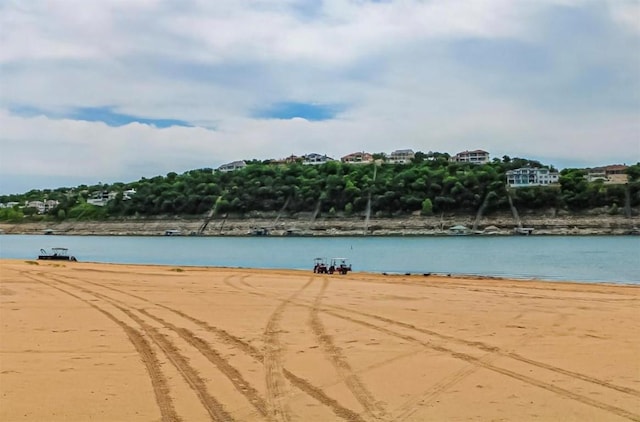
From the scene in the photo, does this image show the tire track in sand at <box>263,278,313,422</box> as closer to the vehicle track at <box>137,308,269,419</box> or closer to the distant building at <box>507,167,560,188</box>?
the vehicle track at <box>137,308,269,419</box>

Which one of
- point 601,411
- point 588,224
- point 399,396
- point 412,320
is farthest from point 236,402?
point 588,224

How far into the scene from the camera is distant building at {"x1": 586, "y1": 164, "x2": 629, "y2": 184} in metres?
126

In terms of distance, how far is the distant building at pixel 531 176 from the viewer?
136 m

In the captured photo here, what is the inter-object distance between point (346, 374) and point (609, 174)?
14769 cm

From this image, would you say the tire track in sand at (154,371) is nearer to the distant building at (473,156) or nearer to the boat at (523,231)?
the boat at (523,231)

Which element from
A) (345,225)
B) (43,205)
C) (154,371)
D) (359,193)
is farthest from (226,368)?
(43,205)

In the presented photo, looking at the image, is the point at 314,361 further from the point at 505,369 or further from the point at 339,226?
the point at 339,226

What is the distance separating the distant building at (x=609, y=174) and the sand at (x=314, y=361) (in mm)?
118080

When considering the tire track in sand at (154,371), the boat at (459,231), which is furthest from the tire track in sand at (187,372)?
the boat at (459,231)

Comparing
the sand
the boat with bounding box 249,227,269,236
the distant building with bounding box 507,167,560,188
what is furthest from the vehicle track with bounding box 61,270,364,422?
the distant building with bounding box 507,167,560,188

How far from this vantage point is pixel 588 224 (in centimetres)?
11050

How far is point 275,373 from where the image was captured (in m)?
8.84

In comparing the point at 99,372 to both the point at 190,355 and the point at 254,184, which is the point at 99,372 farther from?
the point at 254,184

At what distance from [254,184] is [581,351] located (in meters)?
136
